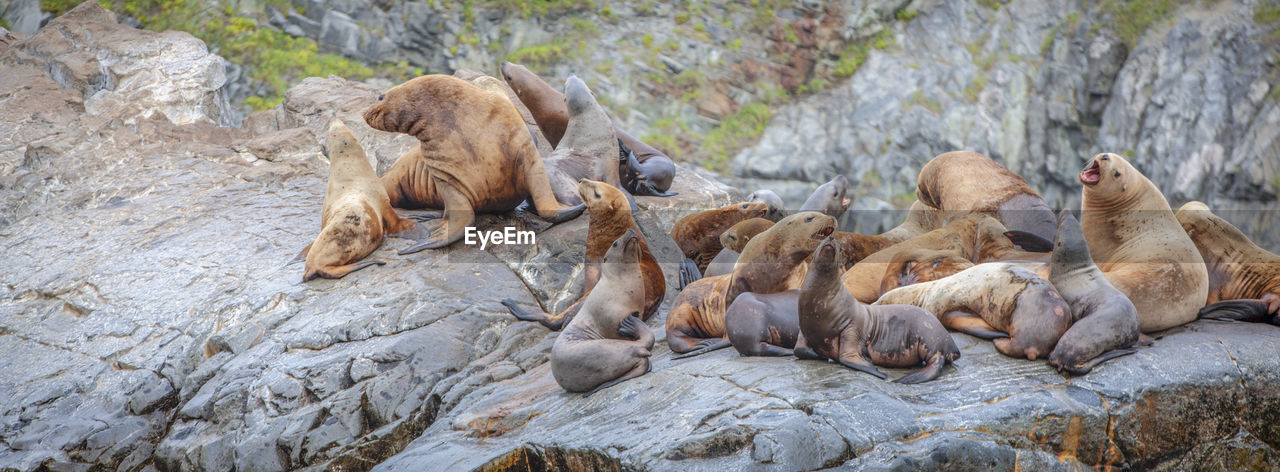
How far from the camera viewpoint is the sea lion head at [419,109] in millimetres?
6984

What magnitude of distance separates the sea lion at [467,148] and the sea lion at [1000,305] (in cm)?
284

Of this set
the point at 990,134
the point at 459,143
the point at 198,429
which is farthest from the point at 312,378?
the point at 990,134

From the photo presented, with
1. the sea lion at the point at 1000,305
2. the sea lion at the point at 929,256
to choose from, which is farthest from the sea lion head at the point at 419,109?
the sea lion at the point at 1000,305

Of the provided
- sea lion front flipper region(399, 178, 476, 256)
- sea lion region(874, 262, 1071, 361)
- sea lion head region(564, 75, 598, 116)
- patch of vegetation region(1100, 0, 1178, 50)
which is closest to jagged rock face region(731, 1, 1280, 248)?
patch of vegetation region(1100, 0, 1178, 50)

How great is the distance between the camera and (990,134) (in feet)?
63.7

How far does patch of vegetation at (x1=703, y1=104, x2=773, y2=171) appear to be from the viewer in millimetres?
19922

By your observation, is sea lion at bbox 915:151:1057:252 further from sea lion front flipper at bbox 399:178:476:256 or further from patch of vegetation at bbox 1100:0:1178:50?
patch of vegetation at bbox 1100:0:1178:50

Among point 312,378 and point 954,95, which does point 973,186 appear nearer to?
point 312,378

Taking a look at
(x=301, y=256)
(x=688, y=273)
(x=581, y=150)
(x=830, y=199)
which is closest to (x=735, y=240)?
(x=688, y=273)

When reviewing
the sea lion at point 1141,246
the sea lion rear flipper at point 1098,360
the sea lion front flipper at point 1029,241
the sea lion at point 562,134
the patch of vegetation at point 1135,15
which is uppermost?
the patch of vegetation at point 1135,15

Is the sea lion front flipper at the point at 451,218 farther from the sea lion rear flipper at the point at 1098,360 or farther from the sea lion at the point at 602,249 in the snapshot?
the sea lion rear flipper at the point at 1098,360

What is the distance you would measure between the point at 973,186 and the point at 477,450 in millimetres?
4588

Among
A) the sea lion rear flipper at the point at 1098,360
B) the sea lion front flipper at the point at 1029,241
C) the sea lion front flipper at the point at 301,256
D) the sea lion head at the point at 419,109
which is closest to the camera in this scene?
the sea lion rear flipper at the point at 1098,360

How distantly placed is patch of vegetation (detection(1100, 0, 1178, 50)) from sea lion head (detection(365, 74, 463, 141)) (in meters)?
16.0
